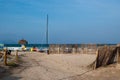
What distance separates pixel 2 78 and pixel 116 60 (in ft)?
35.7

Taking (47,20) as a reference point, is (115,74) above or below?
below

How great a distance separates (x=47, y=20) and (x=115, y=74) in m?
45.3

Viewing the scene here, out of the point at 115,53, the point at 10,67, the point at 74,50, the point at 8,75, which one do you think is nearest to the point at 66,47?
the point at 74,50

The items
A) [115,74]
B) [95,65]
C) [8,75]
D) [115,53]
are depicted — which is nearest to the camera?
[8,75]

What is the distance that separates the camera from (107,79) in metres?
17.8

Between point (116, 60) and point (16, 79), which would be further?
point (116, 60)

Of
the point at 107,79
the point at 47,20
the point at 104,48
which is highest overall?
the point at 47,20

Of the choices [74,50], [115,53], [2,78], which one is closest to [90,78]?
[2,78]

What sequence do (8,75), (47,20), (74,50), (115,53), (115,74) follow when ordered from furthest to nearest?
(47,20) → (74,50) → (115,53) → (115,74) → (8,75)

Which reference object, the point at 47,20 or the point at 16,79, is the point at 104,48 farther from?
the point at 47,20

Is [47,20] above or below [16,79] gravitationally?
above

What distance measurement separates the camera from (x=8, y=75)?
17.0 meters

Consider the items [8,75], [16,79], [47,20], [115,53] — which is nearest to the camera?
[16,79]

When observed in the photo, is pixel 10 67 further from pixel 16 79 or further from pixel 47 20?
pixel 47 20
